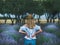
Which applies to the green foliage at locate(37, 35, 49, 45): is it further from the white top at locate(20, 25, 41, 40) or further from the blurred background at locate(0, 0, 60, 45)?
the white top at locate(20, 25, 41, 40)

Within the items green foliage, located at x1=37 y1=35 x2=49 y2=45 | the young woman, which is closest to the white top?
the young woman

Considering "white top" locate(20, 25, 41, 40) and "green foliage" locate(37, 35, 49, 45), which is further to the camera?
"green foliage" locate(37, 35, 49, 45)

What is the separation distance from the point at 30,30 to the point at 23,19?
0.27 m

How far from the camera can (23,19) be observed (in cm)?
867

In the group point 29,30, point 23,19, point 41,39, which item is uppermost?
point 23,19

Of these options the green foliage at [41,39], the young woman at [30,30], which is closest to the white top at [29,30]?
the young woman at [30,30]

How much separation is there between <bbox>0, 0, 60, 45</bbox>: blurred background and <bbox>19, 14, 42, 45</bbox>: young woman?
8 cm

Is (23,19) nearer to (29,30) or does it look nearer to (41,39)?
(29,30)

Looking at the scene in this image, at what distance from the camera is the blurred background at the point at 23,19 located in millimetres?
8656

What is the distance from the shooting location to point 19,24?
8680 mm

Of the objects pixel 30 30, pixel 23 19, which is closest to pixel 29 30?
pixel 30 30

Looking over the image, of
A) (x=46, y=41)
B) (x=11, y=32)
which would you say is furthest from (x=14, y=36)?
(x=46, y=41)

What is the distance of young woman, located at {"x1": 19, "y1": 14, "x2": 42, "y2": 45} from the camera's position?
337 inches

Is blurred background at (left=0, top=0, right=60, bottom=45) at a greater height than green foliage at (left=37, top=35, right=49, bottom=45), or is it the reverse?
blurred background at (left=0, top=0, right=60, bottom=45)
